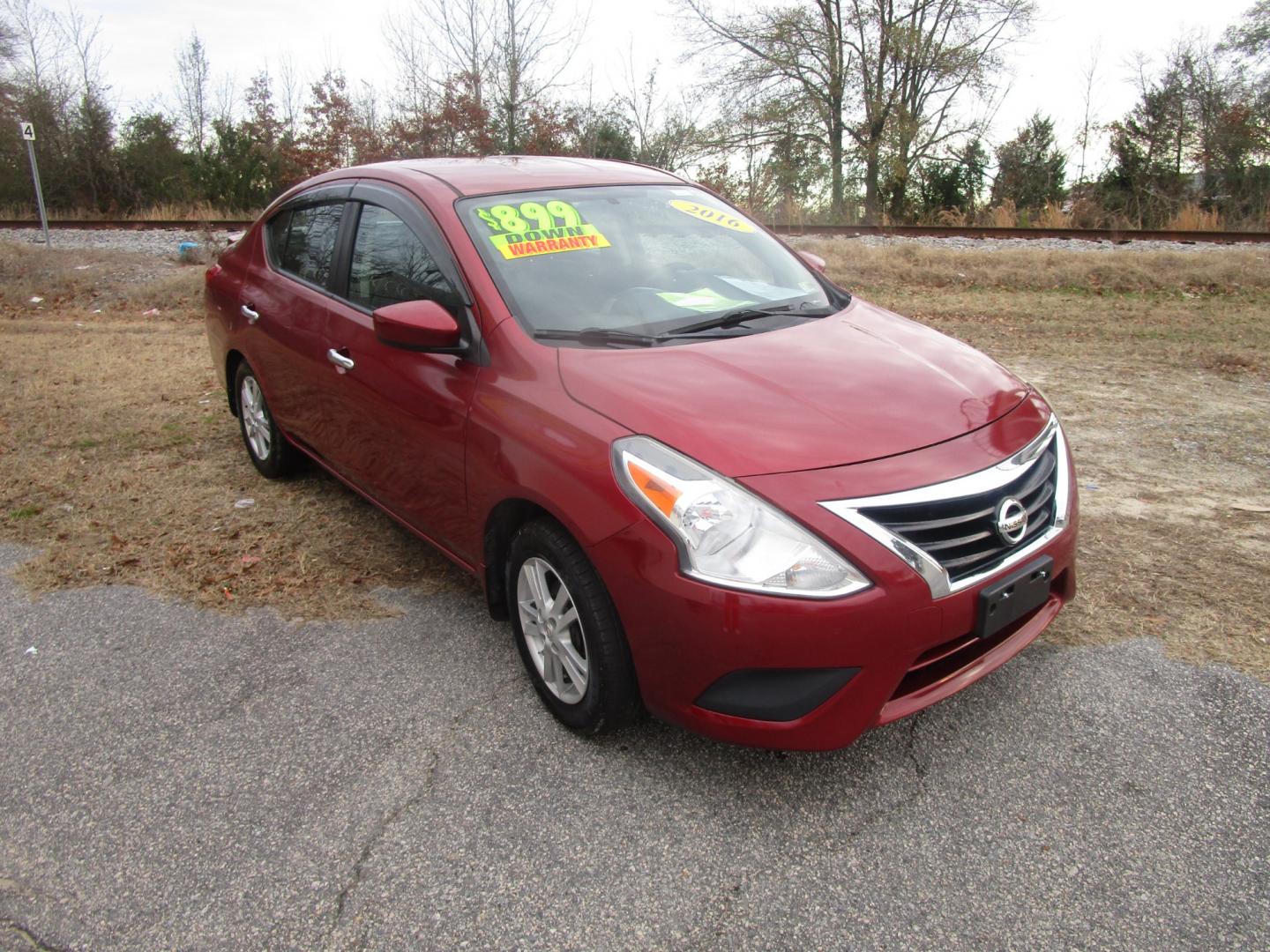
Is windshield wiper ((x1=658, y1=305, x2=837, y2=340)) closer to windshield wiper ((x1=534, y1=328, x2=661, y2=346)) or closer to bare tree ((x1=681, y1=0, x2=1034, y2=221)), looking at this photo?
windshield wiper ((x1=534, y1=328, x2=661, y2=346))

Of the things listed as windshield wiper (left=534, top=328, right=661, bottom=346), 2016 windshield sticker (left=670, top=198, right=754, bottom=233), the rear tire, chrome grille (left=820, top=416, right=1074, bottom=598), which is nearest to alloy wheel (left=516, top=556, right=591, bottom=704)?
windshield wiper (left=534, top=328, right=661, bottom=346)

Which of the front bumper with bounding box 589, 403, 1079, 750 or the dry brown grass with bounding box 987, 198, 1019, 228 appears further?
the dry brown grass with bounding box 987, 198, 1019, 228

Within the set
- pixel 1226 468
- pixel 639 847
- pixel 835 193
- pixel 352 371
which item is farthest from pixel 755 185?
pixel 639 847

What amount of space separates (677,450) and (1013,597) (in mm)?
980

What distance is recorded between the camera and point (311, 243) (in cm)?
430

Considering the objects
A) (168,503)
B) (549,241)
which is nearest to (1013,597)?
(549,241)

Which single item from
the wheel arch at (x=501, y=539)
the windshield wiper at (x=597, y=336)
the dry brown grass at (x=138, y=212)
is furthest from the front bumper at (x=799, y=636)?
the dry brown grass at (x=138, y=212)

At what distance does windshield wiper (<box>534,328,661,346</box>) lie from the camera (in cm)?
299

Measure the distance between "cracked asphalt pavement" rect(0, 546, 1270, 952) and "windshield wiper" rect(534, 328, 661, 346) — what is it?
1.16 meters

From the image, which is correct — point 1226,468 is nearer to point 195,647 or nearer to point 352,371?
point 352,371

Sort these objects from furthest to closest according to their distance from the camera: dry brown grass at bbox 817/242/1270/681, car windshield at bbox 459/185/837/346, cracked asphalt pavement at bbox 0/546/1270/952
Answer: dry brown grass at bbox 817/242/1270/681 < car windshield at bbox 459/185/837/346 < cracked asphalt pavement at bbox 0/546/1270/952

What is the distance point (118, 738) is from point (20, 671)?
70 cm

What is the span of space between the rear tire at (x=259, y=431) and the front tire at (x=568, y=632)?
239 centimetres

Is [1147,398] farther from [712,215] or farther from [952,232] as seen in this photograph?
[952,232]
